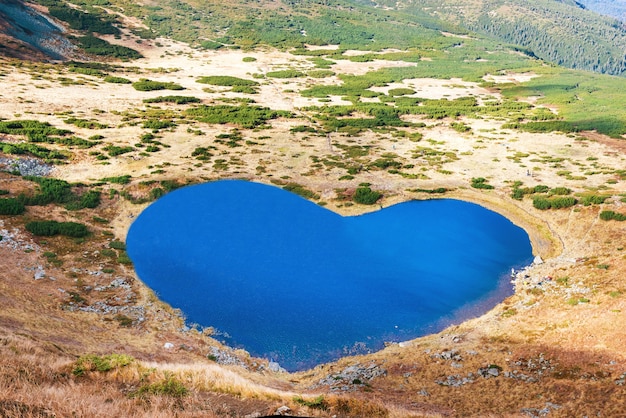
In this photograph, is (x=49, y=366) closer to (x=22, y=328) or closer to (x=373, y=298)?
(x=22, y=328)

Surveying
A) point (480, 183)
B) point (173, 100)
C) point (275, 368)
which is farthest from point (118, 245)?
point (173, 100)

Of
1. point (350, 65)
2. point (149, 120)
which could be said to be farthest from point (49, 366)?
point (350, 65)

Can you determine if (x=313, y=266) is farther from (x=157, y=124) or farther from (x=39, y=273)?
(x=157, y=124)

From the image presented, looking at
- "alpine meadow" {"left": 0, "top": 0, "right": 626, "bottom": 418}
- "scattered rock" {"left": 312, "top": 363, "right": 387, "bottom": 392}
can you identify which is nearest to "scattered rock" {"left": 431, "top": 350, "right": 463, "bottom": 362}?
"alpine meadow" {"left": 0, "top": 0, "right": 626, "bottom": 418}

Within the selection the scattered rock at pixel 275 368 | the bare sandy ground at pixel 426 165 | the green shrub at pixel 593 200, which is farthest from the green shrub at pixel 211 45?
the scattered rock at pixel 275 368

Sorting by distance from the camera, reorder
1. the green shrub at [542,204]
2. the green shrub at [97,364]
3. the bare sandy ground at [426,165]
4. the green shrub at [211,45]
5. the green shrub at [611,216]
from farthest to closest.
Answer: the green shrub at [211,45], the green shrub at [542,204], the green shrub at [611,216], the bare sandy ground at [426,165], the green shrub at [97,364]

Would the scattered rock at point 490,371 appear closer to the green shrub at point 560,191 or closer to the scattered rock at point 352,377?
the scattered rock at point 352,377
